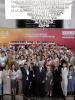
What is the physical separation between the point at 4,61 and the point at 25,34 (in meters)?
1.18

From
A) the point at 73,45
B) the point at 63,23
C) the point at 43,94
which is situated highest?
the point at 63,23

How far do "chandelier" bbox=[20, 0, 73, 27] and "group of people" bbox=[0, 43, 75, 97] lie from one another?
94 cm

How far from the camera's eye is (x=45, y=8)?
1073cm

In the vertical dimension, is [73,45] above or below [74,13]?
below

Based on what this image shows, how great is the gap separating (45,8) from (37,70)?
2111 millimetres

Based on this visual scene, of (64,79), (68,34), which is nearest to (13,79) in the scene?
(64,79)

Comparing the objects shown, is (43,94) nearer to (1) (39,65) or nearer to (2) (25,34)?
(1) (39,65)

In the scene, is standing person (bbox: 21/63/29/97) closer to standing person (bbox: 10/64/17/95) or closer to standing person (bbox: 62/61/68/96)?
standing person (bbox: 10/64/17/95)

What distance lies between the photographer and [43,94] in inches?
421

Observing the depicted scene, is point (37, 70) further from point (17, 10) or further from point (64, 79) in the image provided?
point (17, 10)

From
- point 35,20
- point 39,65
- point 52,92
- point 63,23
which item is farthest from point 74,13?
point 52,92

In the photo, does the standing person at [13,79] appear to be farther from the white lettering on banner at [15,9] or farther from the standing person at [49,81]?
the white lettering on banner at [15,9]

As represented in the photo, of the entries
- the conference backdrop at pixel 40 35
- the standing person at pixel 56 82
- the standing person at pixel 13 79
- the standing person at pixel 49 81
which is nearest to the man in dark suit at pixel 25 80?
the standing person at pixel 13 79

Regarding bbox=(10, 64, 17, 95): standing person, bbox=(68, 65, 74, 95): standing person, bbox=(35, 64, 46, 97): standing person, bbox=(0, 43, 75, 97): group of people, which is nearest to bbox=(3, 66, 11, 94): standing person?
→ bbox=(0, 43, 75, 97): group of people
